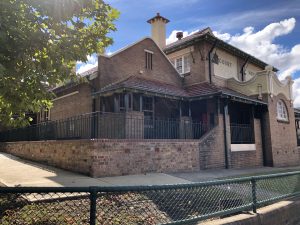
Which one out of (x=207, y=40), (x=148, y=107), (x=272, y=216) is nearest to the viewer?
(x=272, y=216)

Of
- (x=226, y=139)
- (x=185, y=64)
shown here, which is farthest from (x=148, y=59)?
(x=226, y=139)

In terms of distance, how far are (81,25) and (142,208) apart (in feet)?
11.8

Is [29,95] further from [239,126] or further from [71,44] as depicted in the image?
[239,126]

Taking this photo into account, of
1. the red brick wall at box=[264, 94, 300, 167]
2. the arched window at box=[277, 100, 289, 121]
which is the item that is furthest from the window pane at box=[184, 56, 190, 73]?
Answer: the arched window at box=[277, 100, 289, 121]

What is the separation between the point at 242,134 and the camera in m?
16.8

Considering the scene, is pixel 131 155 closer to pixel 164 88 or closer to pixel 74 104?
pixel 164 88

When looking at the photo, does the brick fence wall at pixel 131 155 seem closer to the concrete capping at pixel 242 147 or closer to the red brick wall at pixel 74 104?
the concrete capping at pixel 242 147

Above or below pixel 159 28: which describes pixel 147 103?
below

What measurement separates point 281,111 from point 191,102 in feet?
23.6

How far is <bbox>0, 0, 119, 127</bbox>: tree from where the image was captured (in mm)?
4430

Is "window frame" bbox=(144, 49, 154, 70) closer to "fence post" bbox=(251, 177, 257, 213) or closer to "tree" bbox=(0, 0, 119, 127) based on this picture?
"tree" bbox=(0, 0, 119, 127)

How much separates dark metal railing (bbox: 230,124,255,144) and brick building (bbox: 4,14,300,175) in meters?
0.06

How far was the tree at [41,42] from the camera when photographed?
4430 millimetres

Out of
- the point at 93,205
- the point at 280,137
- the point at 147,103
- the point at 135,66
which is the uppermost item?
the point at 135,66
